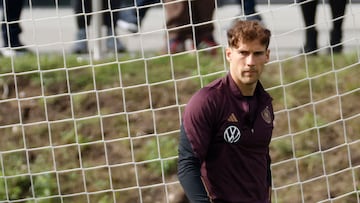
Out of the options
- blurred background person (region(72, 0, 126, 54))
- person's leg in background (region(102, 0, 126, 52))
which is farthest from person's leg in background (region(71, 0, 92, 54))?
person's leg in background (region(102, 0, 126, 52))

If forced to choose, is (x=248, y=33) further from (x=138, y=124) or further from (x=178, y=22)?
(x=138, y=124)

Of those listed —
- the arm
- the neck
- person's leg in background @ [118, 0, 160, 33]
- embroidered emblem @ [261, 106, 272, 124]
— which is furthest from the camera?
person's leg in background @ [118, 0, 160, 33]

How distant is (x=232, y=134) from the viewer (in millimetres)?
3848

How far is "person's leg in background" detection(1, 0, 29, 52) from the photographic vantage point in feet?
19.5

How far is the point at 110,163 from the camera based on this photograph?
227 inches

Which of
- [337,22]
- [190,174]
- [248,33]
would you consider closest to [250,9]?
[337,22]

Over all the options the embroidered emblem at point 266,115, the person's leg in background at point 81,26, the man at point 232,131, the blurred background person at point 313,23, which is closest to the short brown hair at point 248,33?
the man at point 232,131

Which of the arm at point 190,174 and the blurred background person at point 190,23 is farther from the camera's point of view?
the blurred background person at point 190,23

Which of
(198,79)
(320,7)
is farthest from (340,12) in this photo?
(198,79)

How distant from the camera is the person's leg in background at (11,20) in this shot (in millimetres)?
5934

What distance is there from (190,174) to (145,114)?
2.23 metres

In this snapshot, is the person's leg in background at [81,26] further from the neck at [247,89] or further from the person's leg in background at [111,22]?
the neck at [247,89]

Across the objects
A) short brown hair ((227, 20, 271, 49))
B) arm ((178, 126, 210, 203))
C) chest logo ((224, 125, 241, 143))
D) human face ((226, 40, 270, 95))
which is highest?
short brown hair ((227, 20, 271, 49))

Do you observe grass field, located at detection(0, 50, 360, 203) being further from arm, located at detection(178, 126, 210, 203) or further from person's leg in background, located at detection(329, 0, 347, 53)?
→ arm, located at detection(178, 126, 210, 203)
